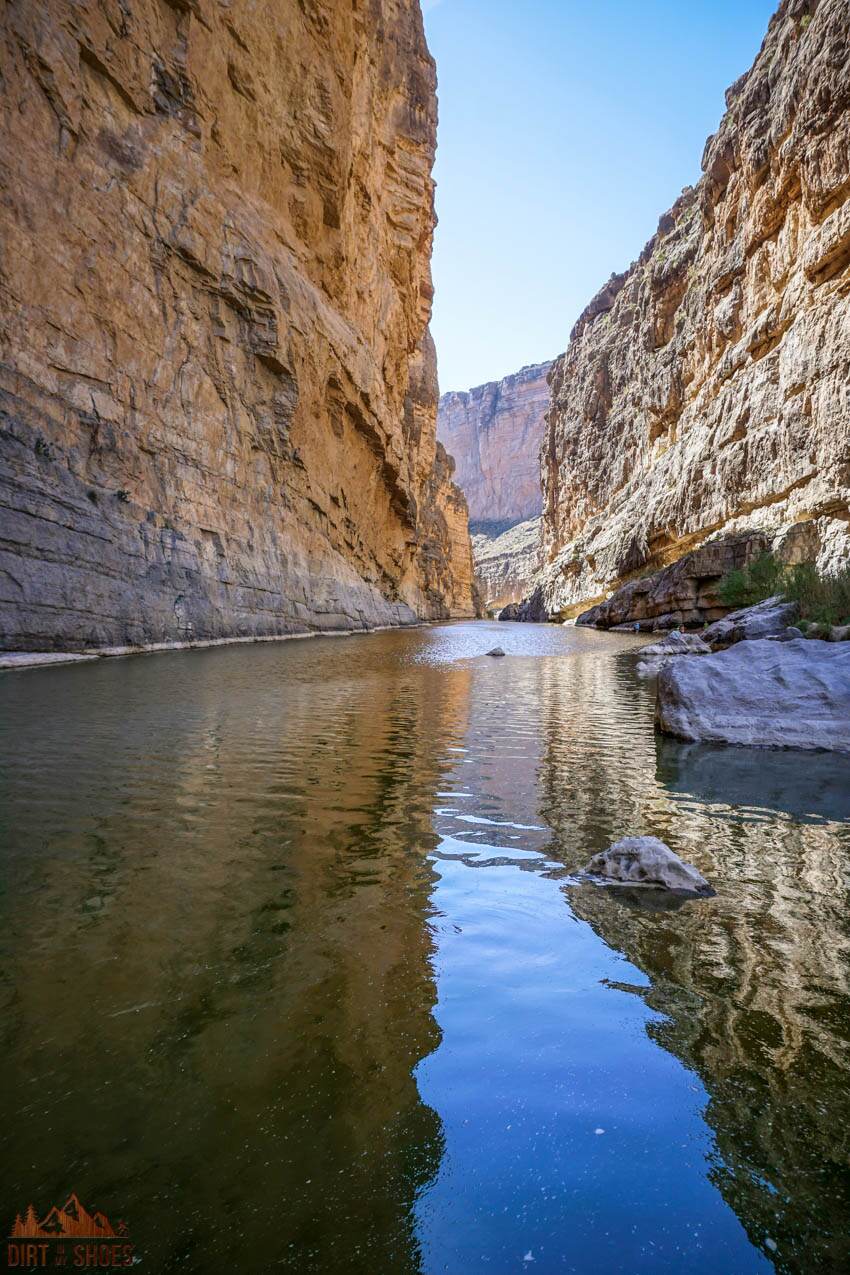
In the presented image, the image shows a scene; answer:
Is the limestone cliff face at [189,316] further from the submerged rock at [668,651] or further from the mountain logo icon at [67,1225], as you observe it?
the mountain logo icon at [67,1225]

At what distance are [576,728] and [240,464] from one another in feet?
56.0

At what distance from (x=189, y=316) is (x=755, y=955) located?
20492 mm

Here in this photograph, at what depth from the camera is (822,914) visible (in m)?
2.55

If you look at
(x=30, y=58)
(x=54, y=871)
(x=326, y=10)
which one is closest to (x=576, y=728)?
(x=54, y=871)

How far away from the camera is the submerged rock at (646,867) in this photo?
282 cm

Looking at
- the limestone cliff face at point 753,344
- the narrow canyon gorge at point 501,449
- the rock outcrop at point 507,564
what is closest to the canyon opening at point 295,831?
→ the limestone cliff face at point 753,344

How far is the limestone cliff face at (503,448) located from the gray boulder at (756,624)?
148583 mm

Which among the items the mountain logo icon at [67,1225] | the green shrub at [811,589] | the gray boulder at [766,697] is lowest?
the mountain logo icon at [67,1225]

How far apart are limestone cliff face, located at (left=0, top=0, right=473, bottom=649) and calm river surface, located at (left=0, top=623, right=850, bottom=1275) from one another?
10.4 m

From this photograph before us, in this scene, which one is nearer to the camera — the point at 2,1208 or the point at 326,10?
the point at 2,1208

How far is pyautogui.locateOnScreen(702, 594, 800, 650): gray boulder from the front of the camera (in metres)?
11.6

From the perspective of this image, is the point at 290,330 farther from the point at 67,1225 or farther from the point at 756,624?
the point at 67,1225

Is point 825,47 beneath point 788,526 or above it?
above

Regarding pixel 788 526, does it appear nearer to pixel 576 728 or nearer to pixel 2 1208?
pixel 576 728
